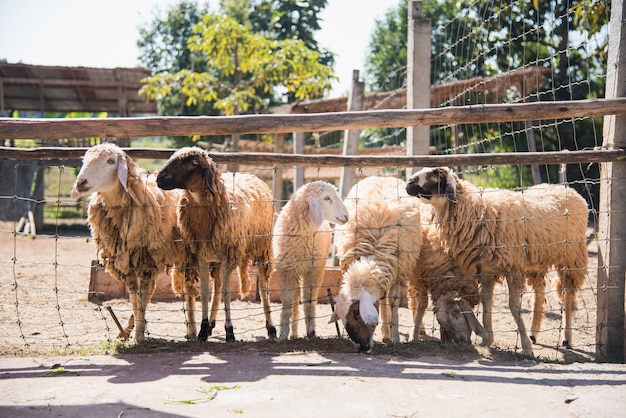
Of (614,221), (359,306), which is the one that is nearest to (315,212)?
(359,306)

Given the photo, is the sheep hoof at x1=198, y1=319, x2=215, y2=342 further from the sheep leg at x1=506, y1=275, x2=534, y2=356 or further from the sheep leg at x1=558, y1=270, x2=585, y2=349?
the sheep leg at x1=558, y1=270, x2=585, y2=349

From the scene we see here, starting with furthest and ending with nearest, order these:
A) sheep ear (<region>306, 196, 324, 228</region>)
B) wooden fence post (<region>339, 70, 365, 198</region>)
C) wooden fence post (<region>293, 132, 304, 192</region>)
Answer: wooden fence post (<region>293, 132, 304, 192</region>) → wooden fence post (<region>339, 70, 365, 198</region>) → sheep ear (<region>306, 196, 324, 228</region>)

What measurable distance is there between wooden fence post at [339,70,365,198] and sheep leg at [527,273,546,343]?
10.5 ft

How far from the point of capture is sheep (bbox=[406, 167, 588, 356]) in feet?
18.8

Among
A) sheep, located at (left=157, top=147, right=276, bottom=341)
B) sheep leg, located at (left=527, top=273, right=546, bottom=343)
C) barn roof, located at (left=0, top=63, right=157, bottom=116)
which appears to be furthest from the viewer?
barn roof, located at (left=0, top=63, right=157, bottom=116)

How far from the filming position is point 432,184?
5.77 metres

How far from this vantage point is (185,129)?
5.14 metres

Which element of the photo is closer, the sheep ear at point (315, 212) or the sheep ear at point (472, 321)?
the sheep ear at point (472, 321)

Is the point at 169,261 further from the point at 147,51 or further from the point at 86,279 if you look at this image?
the point at 147,51

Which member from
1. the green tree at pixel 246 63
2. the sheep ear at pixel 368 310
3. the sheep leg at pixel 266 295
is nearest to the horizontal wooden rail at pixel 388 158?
the sheep ear at pixel 368 310

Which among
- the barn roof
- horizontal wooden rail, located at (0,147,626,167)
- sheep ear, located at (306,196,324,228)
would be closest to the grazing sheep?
sheep ear, located at (306,196,324,228)

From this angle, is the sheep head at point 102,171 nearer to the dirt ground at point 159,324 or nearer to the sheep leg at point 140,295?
the dirt ground at point 159,324

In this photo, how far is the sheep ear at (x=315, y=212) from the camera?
5.66 m

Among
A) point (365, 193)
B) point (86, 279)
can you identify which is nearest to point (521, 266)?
point (365, 193)
